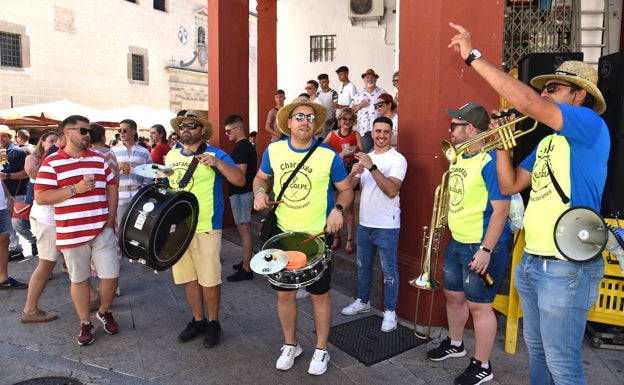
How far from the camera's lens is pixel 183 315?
4.84 metres

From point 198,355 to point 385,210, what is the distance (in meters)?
2.14

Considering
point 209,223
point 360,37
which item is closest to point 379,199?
point 209,223

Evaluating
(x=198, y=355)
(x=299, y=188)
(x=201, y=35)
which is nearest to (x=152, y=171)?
(x=299, y=188)

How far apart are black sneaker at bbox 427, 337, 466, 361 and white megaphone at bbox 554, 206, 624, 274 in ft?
6.15

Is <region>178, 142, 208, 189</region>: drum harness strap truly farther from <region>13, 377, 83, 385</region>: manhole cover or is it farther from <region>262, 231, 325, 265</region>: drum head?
<region>13, 377, 83, 385</region>: manhole cover

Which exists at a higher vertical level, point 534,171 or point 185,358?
point 534,171

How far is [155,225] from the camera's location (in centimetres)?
357

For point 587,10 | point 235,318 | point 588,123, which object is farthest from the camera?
point 587,10

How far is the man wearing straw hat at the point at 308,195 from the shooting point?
3.48 m

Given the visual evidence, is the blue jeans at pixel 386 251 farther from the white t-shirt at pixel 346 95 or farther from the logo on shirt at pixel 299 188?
the white t-shirt at pixel 346 95

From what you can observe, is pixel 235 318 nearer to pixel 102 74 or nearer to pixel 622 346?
pixel 622 346

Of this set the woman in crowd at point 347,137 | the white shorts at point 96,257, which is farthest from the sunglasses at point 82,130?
the woman in crowd at point 347,137

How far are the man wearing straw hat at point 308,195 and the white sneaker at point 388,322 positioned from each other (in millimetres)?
930

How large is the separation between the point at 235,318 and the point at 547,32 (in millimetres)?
7675
